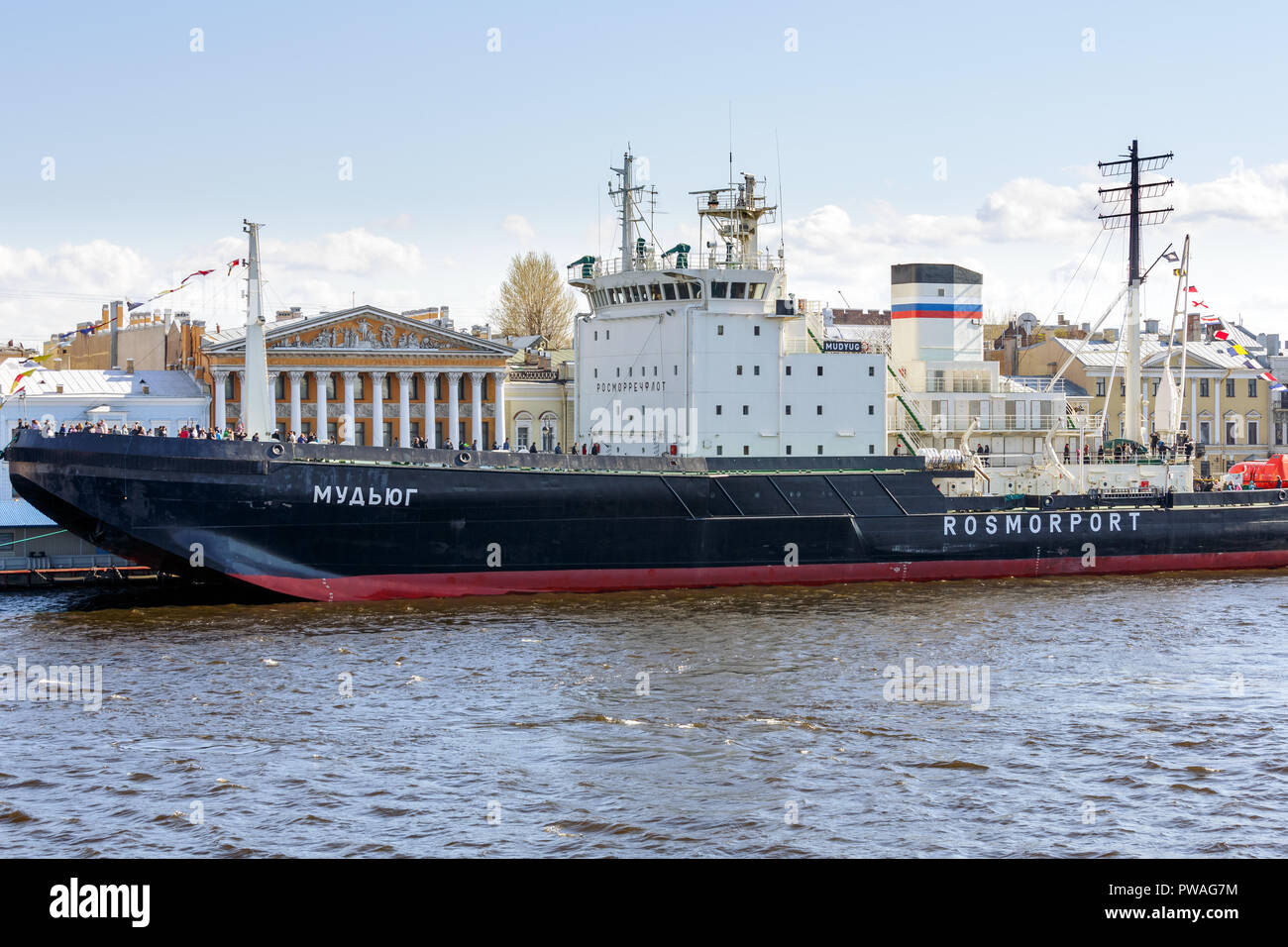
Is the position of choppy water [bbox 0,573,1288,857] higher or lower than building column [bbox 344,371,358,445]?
lower

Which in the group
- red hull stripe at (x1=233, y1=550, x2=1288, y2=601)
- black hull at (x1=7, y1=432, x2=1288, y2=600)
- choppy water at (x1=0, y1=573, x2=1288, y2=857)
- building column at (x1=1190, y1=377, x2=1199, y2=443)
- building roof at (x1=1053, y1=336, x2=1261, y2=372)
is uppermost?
building roof at (x1=1053, y1=336, x2=1261, y2=372)

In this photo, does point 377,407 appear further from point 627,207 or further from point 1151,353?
point 1151,353

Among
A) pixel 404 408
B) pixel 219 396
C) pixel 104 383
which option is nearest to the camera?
pixel 104 383

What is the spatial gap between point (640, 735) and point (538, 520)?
1525 centimetres

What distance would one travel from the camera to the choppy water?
1759 cm

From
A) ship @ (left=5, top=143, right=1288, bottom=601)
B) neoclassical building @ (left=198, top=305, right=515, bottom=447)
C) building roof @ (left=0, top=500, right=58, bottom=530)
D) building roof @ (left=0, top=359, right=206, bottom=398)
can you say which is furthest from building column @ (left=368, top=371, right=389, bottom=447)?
ship @ (left=5, top=143, right=1288, bottom=601)

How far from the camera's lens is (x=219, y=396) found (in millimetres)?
66812

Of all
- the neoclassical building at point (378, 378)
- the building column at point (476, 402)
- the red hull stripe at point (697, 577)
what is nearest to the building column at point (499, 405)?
the neoclassical building at point (378, 378)

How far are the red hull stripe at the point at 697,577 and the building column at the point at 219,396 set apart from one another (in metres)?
34.1

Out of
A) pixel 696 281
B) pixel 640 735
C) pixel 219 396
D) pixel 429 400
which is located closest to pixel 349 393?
pixel 429 400

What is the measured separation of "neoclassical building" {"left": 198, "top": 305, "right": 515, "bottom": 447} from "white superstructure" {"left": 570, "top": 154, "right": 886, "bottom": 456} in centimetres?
2760

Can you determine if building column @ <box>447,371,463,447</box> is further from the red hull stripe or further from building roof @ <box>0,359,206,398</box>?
the red hull stripe

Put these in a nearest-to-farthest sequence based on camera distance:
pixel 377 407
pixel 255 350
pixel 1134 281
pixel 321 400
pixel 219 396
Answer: pixel 255 350 → pixel 1134 281 → pixel 219 396 → pixel 321 400 → pixel 377 407
